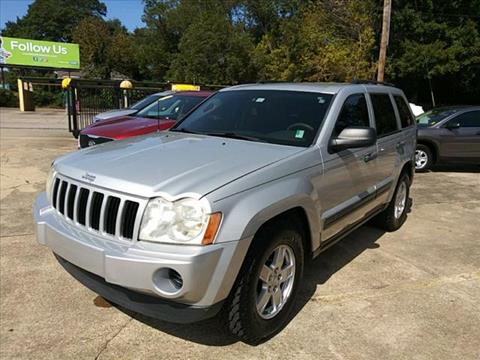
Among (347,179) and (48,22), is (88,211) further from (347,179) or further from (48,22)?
(48,22)

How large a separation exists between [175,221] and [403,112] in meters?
4.09

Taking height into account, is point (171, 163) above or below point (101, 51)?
below

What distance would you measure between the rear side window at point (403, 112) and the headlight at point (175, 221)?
149 inches

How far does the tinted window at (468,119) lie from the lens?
1046 cm

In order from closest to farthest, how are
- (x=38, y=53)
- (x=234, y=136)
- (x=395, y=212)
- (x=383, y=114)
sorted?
(x=234, y=136) → (x=383, y=114) → (x=395, y=212) → (x=38, y=53)

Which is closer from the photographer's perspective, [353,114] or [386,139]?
[353,114]

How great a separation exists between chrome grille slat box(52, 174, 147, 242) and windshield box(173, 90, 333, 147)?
1.37 m

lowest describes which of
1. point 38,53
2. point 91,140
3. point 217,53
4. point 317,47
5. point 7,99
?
point 91,140

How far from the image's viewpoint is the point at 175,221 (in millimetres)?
2674

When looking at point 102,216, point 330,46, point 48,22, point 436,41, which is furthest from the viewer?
point 48,22

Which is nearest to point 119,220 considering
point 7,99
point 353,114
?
point 353,114

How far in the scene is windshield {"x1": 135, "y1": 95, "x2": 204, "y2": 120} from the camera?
27.9ft

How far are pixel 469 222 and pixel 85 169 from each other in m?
5.24

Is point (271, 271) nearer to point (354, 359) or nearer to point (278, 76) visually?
point (354, 359)
